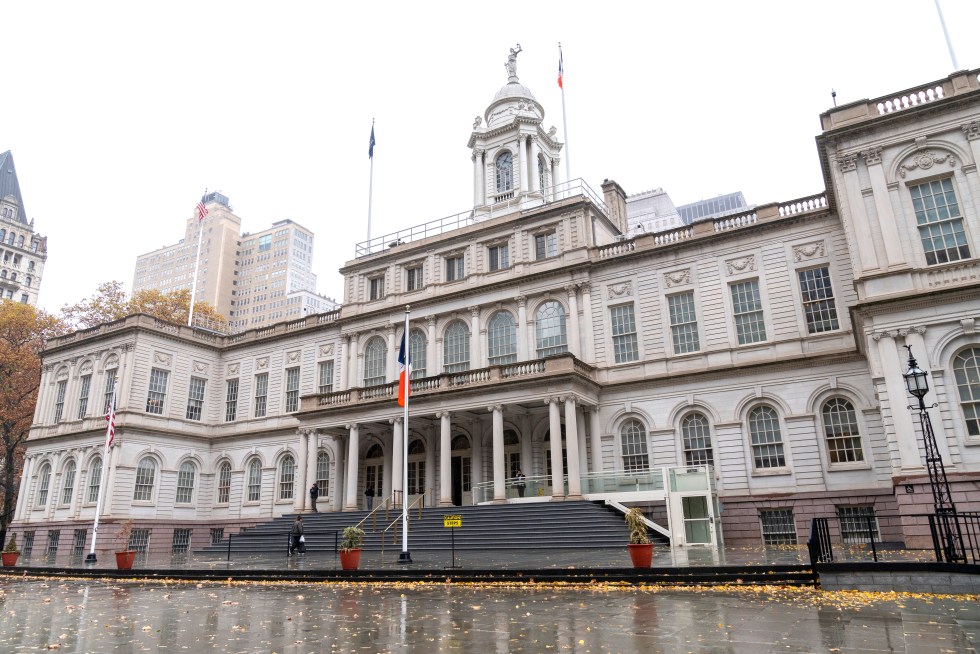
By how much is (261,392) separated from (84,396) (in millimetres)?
10649

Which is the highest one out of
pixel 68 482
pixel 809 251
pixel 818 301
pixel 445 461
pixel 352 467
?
pixel 809 251

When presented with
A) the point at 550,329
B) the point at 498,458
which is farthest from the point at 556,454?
the point at 550,329

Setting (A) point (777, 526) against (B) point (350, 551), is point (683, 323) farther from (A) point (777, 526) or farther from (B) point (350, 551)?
(B) point (350, 551)

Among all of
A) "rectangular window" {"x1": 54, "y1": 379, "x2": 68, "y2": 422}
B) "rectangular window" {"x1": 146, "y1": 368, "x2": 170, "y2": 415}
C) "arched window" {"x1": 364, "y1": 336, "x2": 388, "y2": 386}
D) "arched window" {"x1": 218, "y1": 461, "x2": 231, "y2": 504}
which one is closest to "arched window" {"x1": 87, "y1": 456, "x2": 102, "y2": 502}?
"rectangular window" {"x1": 146, "y1": 368, "x2": 170, "y2": 415}

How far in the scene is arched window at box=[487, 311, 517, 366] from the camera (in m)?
32.6

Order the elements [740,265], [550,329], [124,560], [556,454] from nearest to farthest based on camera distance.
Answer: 1. [124,560]
2. [556,454]
3. [740,265]
4. [550,329]

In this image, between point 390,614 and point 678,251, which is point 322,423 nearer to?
point 678,251

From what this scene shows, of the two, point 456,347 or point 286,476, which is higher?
point 456,347

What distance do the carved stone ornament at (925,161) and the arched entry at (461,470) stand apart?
21731 millimetres

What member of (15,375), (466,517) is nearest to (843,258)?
(466,517)

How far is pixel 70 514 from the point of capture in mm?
37656

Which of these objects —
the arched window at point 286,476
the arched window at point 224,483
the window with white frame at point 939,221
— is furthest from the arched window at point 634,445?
the arched window at point 224,483

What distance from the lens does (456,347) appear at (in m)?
34.2

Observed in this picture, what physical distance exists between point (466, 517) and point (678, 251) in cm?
1478
